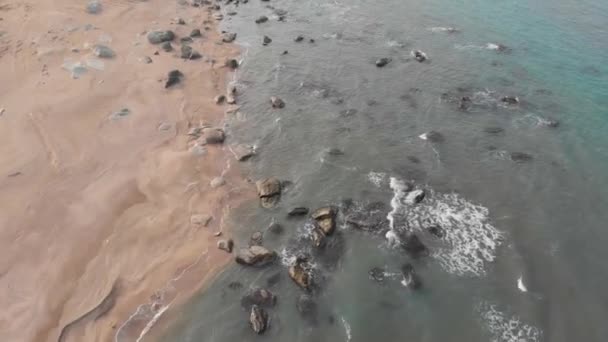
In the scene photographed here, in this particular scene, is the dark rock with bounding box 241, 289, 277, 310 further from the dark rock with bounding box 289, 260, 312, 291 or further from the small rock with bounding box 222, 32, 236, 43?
the small rock with bounding box 222, 32, 236, 43

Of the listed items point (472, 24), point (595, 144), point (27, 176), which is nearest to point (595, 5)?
point (472, 24)

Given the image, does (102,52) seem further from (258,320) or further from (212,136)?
(258,320)

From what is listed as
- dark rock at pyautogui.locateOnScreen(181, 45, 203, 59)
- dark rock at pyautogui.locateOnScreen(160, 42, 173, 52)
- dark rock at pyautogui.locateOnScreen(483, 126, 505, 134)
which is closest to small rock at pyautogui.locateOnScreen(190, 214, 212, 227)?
dark rock at pyautogui.locateOnScreen(181, 45, 203, 59)

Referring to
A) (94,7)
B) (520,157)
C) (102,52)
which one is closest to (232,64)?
(102,52)

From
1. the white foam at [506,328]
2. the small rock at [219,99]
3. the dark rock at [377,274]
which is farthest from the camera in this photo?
the small rock at [219,99]

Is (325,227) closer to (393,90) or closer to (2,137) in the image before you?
(393,90)

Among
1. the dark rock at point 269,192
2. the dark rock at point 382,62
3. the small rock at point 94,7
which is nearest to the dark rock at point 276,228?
the dark rock at point 269,192

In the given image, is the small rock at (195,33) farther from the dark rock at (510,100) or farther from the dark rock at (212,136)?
the dark rock at (510,100)
